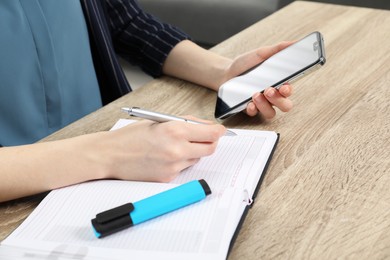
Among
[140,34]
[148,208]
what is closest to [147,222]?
[148,208]

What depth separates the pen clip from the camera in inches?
21.7

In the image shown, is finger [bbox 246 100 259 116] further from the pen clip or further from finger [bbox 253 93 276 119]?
the pen clip

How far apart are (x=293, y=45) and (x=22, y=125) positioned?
0.46 m

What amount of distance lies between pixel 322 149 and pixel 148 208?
271 mm

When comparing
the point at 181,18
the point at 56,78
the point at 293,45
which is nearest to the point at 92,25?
the point at 56,78

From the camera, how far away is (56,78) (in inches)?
36.5

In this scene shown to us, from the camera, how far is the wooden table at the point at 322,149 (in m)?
0.55

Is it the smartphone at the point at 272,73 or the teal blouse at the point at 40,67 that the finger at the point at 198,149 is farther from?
the teal blouse at the point at 40,67

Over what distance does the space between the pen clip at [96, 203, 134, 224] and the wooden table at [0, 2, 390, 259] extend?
114 millimetres

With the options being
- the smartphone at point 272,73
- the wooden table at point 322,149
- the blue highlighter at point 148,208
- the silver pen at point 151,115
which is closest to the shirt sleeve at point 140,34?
the wooden table at point 322,149

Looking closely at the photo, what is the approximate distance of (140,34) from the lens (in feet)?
3.52

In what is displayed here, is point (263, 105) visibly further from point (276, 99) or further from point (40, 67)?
point (40, 67)

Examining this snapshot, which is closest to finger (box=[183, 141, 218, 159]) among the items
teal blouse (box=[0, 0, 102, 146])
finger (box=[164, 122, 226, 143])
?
finger (box=[164, 122, 226, 143])

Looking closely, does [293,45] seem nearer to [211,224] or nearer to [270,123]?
[270,123]
